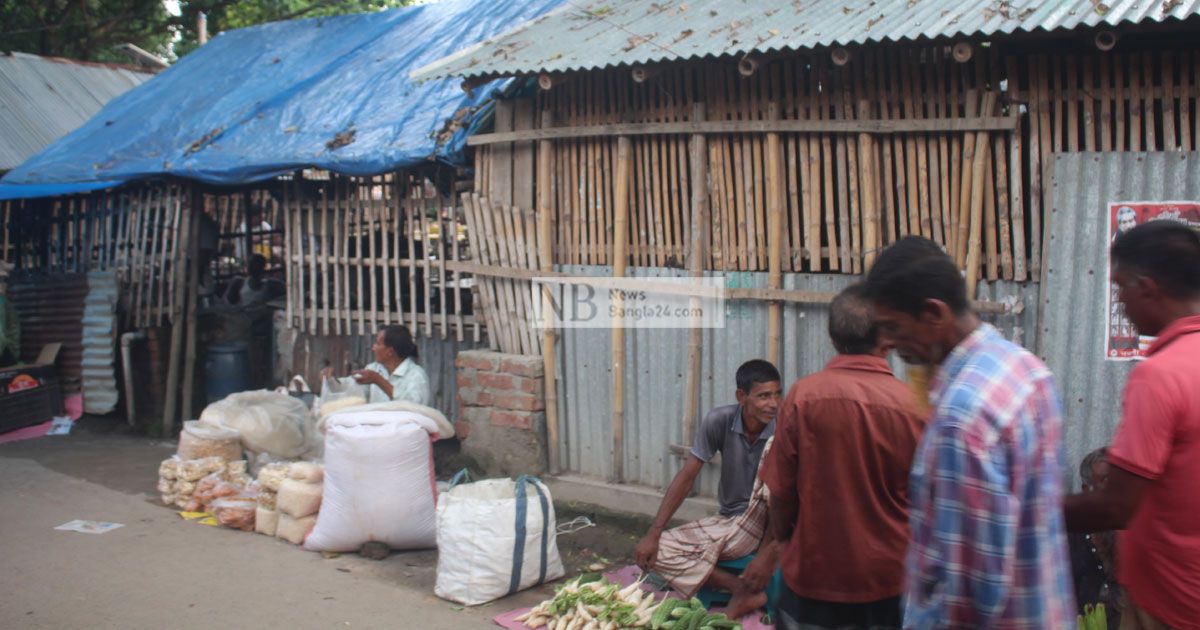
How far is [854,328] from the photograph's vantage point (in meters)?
3.23

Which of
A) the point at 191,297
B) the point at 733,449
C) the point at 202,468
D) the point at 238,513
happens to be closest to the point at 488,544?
the point at 733,449

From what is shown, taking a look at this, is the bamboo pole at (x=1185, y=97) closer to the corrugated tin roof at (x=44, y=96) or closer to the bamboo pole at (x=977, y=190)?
the bamboo pole at (x=977, y=190)

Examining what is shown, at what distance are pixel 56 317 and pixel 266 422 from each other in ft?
16.4

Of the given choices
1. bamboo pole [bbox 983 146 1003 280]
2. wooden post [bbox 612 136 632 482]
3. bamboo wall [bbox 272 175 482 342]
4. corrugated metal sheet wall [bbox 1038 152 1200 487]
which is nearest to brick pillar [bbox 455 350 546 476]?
bamboo wall [bbox 272 175 482 342]

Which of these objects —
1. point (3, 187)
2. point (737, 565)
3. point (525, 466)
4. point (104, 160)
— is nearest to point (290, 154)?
point (104, 160)

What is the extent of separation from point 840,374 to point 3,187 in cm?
1023

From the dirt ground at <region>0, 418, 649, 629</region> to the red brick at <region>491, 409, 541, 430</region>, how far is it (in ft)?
1.98

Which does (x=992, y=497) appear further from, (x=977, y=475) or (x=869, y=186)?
(x=869, y=186)

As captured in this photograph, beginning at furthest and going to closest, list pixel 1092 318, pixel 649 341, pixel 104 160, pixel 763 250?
pixel 104 160
pixel 649 341
pixel 763 250
pixel 1092 318

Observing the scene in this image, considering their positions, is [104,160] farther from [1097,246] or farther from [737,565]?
[1097,246]

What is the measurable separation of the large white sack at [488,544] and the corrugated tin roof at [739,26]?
2553mm

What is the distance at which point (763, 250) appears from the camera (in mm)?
5863

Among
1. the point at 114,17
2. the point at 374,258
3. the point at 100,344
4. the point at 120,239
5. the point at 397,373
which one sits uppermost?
the point at 114,17

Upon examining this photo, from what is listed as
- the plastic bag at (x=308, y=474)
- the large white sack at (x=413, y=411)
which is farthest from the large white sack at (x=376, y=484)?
the plastic bag at (x=308, y=474)
